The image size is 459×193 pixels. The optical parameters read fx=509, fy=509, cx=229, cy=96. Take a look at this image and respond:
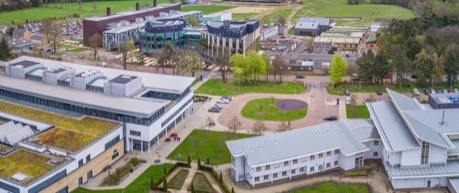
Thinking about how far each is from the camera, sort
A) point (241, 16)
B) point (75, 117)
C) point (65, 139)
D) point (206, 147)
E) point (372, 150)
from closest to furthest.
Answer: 1. point (65, 139)
2. point (372, 150)
3. point (75, 117)
4. point (206, 147)
5. point (241, 16)

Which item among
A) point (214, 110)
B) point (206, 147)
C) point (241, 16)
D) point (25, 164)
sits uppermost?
point (241, 16)

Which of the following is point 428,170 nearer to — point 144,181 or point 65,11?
point 144,181

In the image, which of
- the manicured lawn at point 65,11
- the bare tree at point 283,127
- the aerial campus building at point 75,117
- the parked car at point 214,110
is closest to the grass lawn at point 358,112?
the bare tree at point 283,127

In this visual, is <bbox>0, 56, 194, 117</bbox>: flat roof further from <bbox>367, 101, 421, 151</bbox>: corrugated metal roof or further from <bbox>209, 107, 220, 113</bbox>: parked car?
<bbox>367, 101, 421, 151</bbox>: corrugated metal roof

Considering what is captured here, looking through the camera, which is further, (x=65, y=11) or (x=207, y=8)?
(x=207, y=8)

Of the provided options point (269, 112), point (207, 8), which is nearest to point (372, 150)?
point (269, 112)

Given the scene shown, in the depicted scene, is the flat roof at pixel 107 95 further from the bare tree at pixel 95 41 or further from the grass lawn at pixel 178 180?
the bare tree at pixel 95 41

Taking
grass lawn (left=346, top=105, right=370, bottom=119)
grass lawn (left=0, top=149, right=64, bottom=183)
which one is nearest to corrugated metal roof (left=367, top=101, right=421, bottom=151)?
grass lawn (left=346, top=105, right=370, bottom=119)
